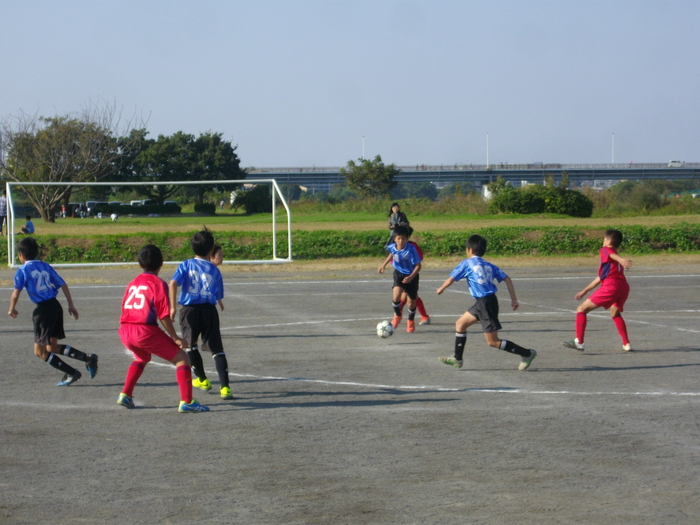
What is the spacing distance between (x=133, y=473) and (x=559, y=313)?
1004cm

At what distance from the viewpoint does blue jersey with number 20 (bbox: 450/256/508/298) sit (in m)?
8.58

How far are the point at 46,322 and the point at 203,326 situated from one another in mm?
1937

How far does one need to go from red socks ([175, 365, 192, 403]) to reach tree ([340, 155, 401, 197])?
245 feet

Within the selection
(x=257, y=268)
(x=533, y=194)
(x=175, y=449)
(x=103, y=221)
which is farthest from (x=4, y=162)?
(x=175, y=449)

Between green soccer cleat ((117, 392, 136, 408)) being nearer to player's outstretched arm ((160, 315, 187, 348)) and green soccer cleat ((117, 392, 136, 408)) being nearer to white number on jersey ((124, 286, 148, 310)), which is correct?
player's outstretched arm ((160, 315, 187, 348))

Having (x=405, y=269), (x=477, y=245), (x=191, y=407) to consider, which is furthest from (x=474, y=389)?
(x=405, y=269)

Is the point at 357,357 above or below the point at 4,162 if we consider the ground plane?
below

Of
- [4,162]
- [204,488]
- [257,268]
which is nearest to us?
[204,488]

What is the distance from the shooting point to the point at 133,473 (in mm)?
5336

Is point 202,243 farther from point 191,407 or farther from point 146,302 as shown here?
point 191,407

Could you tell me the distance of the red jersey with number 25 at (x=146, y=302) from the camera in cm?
671

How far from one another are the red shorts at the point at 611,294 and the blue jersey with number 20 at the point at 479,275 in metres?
1.93

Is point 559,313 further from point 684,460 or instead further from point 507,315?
point 684,460

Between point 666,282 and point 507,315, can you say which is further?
point 666,282
